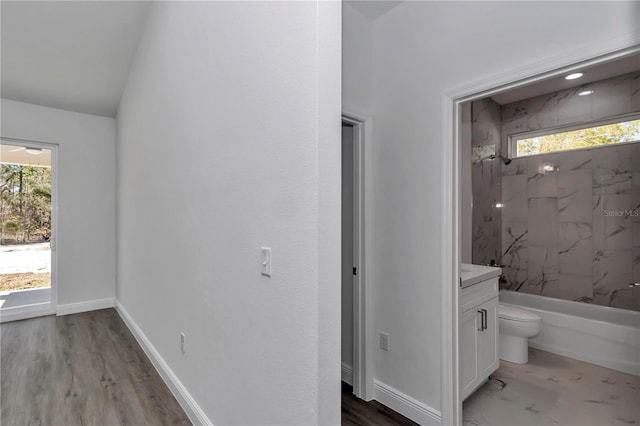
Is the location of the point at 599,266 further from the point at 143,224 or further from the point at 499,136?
the point at 143,224

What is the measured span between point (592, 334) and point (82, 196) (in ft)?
19.6

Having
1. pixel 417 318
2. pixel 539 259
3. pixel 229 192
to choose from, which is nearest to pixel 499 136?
pixel 539 259

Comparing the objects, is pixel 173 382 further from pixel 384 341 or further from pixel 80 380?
pixel 384 341

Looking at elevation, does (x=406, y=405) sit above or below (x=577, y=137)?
below

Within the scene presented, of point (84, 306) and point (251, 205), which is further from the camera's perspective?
point (84, 306)

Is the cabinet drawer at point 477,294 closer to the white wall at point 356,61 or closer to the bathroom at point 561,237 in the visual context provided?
the bathroom at point 561,237

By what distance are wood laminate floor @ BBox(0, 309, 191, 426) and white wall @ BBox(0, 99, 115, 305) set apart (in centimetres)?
84

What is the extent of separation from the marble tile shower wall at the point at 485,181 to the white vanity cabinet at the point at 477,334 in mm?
1403

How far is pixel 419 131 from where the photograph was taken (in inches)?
83.0

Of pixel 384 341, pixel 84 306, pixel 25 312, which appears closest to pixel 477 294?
pixel 384 341

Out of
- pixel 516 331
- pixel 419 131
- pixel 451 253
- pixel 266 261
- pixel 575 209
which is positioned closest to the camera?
pixel 266 261

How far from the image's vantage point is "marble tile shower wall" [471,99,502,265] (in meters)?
3.87

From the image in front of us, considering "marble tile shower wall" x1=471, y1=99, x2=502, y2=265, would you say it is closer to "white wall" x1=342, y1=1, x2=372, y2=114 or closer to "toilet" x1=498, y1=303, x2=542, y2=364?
"toilet" x1=498, y1=303, x2=542, y2=364

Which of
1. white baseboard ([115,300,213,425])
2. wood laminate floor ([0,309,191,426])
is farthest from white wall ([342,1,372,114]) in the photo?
wood laminate floor ([0,309,191,426])
